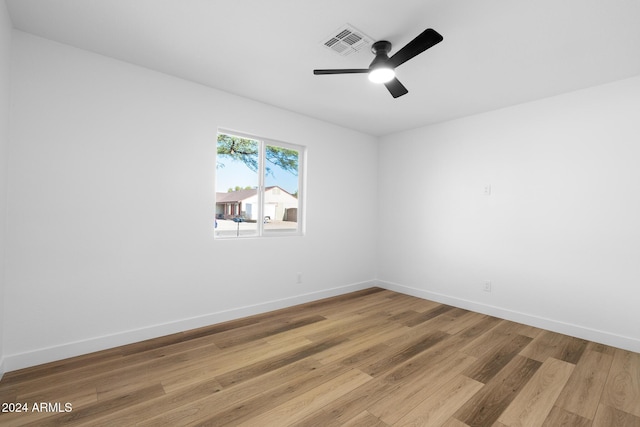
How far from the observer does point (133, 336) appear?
2.65 meters

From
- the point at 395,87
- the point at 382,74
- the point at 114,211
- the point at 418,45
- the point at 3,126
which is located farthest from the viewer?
the point at 114,211

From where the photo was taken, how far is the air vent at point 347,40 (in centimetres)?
212

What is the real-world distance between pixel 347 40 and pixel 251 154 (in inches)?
72.6

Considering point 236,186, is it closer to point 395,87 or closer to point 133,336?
point 133,336

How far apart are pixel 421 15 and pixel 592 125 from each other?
92.6 inches

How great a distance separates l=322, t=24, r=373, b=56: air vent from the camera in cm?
212

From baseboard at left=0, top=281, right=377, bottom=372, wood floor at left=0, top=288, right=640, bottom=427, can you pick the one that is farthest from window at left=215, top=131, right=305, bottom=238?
wood floor at left=0, top=288, right=640, bottom=427

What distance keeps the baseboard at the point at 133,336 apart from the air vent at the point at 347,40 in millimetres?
2853

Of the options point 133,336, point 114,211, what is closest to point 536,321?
point 133,336

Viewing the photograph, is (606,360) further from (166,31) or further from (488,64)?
(166,31)

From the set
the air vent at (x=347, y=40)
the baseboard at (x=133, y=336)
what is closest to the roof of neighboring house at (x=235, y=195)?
the baseboard at (x=133, y=336)

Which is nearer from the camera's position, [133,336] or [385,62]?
[385,62]

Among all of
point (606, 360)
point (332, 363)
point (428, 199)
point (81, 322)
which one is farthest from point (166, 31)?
point (606, 360)

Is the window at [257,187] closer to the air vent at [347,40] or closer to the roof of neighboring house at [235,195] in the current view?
the roof of neighboring house at [235,195]
